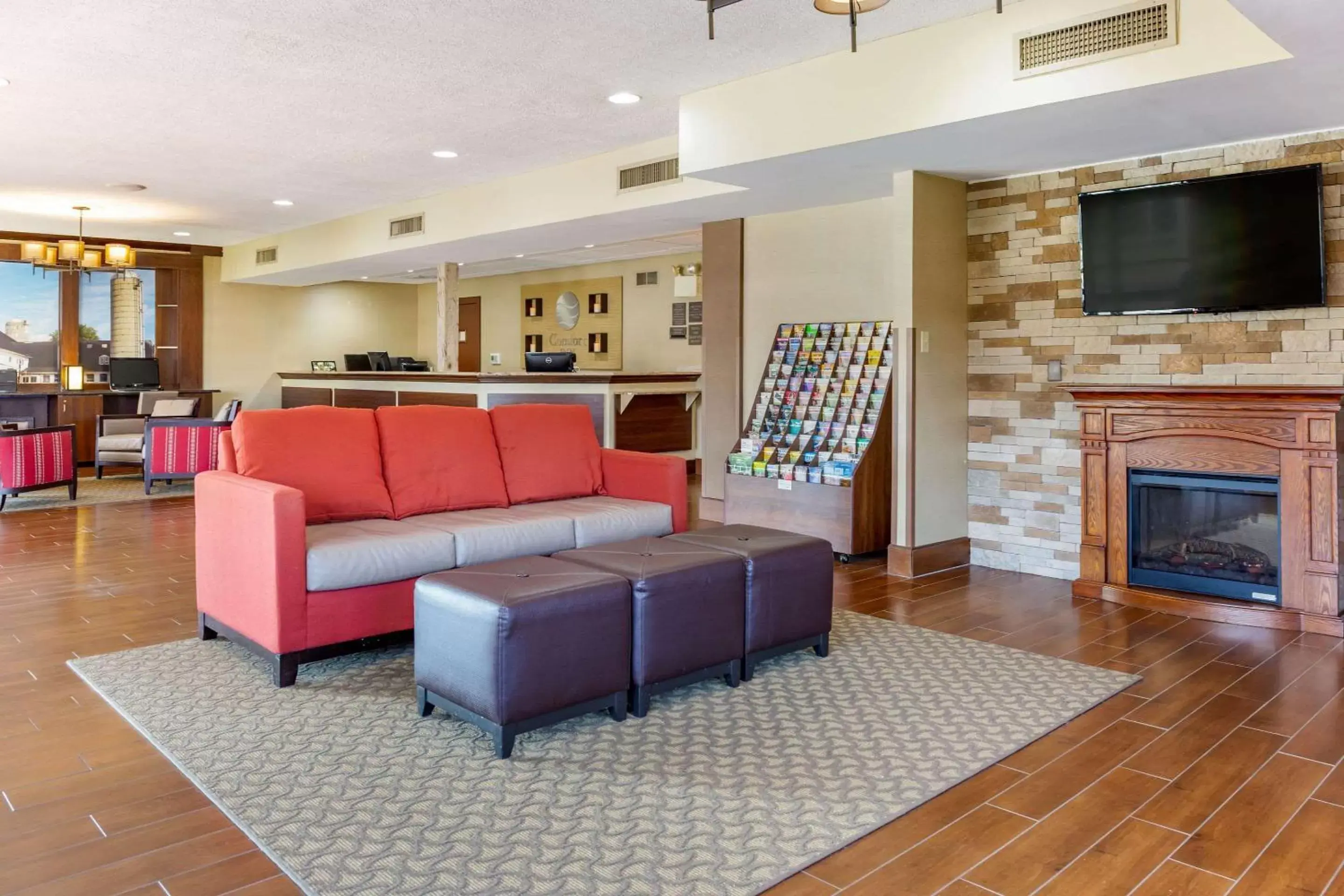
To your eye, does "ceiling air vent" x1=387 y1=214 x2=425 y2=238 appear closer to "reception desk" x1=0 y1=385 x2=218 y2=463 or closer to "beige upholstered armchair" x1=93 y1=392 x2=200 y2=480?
"beige upholstered armchair" x1=93 y1=392 x2=200 y2=480

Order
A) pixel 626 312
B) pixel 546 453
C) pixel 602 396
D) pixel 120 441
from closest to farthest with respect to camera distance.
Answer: pixel 546 453 → pixel 602 396 → pixel 120 441 → pixel 626 312

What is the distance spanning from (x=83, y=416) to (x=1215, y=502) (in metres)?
11.6

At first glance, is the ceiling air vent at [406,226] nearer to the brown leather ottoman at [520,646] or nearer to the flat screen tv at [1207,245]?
the flat screen tv at [1207,245]

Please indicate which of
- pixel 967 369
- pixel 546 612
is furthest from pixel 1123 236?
pixel 546 612

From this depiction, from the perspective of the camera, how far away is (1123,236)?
5148 mm

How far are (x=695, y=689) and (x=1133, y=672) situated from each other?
5.78 ft

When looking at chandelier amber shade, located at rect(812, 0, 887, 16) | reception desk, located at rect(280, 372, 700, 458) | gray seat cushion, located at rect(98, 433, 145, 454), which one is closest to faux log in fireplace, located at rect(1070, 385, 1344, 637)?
chandelier amber shade, located at rect(812, 0, 887, 16)

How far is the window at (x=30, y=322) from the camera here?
1109 centimetres

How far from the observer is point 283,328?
43.9ft

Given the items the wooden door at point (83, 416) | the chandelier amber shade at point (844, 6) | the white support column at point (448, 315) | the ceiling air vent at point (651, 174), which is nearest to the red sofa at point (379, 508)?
the ceiling air vent at point (651, 174)

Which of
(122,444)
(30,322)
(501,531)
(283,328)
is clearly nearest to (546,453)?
(501,531)

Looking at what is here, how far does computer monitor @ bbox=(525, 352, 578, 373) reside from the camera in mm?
10172

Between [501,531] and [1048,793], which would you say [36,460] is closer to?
[501,531]

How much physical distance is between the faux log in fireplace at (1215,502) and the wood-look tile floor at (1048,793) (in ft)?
0.83
